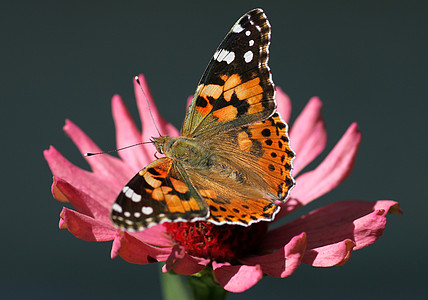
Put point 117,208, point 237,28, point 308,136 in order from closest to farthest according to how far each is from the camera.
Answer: point 117,208, point 237,28, point 308,136

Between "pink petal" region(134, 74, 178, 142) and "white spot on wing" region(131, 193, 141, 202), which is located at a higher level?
"pink petal" region(134, 74, 178, 142)

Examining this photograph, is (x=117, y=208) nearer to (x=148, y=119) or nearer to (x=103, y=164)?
(x=103, y=164)

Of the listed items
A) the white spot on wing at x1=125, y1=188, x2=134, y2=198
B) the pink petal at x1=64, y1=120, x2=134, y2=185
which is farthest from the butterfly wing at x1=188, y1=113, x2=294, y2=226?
the pink petal at x1=64, y1=120, x2=134, y2=185

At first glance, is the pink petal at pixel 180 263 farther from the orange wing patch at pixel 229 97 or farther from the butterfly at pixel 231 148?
the orange wing patch at pixel 229 97

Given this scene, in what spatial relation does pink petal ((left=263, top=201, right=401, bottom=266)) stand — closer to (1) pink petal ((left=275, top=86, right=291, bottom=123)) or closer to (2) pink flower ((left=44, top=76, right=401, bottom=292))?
(2) pink flower ((left=44, top=76, right=401, bottom=292))

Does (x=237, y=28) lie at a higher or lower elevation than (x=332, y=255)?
higher

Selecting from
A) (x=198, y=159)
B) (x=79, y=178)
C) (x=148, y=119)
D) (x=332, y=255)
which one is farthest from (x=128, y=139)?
(x=332, y=255)

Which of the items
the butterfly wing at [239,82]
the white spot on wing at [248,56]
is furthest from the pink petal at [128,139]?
the white spot on wing at [248,56]
